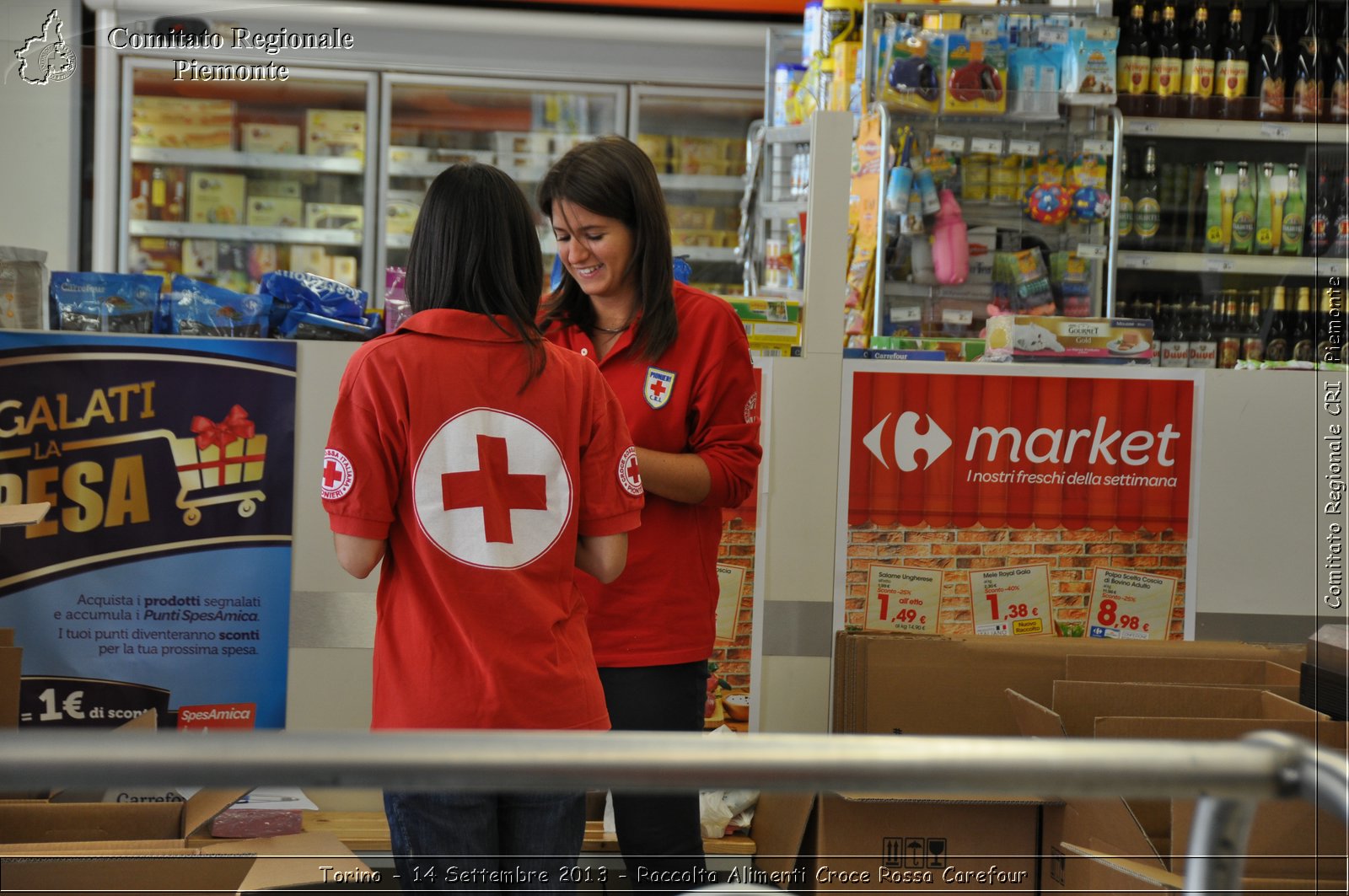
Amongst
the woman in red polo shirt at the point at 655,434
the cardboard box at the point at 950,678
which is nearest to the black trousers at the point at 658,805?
the woman in red polo shirt at the point at 655,434

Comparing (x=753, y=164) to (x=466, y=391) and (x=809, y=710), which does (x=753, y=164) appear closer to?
(x=809, y=710)

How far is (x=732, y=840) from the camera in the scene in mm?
2660

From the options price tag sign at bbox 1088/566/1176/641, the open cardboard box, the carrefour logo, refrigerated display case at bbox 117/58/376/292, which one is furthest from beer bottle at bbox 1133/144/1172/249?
refrigerated display case at bbox 117/58/376/292

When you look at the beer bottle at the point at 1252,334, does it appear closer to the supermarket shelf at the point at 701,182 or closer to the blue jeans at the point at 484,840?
the blue jeans at the point at 484,840

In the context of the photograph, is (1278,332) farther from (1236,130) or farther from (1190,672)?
(1190,672)

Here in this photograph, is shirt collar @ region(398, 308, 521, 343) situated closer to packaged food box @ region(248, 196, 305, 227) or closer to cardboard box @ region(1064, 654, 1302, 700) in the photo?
cardboard box @ region(1064, 654, 1302, 700)

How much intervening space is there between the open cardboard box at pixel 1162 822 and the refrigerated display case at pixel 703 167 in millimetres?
3626

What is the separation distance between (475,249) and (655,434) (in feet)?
1.82

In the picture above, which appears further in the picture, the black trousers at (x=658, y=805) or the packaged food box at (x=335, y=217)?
the packaged food box at (x=335, y=217)

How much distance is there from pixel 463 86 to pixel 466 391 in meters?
4.47

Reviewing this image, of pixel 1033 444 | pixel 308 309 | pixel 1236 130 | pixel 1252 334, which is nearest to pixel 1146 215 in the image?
pixel 1236 130

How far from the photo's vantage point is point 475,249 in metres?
1.47

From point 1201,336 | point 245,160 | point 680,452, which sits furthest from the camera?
point 245,160

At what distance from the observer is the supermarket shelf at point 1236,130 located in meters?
3.71
